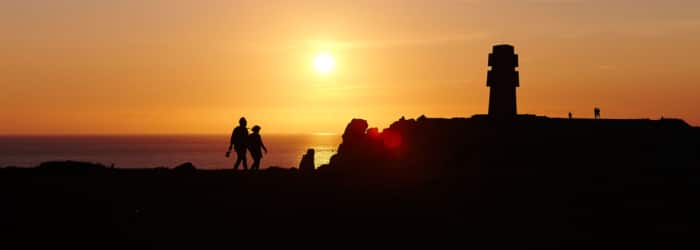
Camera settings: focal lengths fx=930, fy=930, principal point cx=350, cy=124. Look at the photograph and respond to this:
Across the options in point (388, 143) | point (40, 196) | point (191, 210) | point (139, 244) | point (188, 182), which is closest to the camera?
point (139, 244)

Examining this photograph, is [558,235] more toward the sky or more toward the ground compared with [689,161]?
more toward the ground

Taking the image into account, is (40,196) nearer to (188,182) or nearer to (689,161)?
(188,182)

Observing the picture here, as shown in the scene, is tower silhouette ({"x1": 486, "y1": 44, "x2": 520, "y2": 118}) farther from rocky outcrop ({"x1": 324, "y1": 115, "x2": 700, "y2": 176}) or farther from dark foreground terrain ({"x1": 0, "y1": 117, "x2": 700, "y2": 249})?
dark foreground terrain ({"x1": 0, "y1": 117, "x2": 700, "y2": 249})

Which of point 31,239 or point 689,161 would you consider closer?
point 31,239

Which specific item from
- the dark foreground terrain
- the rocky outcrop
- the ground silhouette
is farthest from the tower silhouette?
the dark foreground terrain

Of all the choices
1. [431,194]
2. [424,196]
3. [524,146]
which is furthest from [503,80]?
[424,196]

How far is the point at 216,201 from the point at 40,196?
12.7 feet

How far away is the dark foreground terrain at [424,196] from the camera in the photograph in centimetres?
1712

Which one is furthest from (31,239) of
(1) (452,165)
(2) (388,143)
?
(2) (388,143)

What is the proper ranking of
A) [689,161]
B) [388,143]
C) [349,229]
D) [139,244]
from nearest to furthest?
[139,244]
[349,229]
[689,161]
[388,143]

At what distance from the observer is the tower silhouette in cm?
2898

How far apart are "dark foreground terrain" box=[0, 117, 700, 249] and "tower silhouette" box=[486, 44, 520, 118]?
1236 millimetres

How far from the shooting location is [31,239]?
16.5m

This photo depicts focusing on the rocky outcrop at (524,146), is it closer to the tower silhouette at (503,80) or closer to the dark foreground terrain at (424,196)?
the dark foreground terrain at (424,196)
